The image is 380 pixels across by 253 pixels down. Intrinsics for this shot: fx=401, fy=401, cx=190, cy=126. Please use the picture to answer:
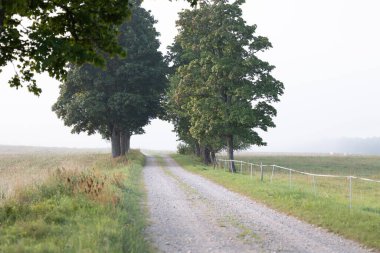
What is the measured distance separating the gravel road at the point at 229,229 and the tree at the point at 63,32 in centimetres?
524

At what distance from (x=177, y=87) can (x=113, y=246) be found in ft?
106

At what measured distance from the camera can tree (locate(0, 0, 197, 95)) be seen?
33.9ft

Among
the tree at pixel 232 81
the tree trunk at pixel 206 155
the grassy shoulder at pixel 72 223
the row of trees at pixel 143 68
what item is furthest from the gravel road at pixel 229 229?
the tree trunk at pixel 206 155

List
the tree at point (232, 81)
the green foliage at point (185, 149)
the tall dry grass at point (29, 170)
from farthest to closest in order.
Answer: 1. the green foliage at point (185, 149)
2. the tree at point (232, 81)
3. the tall dry grass at point (29, 170)

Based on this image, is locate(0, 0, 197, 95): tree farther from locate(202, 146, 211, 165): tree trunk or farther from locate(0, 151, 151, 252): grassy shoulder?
locate(202, 146, 211, 165): tree trunk

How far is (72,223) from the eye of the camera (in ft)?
34.4

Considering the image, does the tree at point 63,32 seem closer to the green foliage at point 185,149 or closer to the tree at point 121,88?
the tree at point 121,88

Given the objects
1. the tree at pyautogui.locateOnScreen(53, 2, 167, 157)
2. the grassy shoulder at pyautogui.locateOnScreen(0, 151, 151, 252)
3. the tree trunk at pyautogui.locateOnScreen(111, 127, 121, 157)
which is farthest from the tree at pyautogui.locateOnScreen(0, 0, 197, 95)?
the tree trunk at pyautogui.locateOnScreen(111, 127, 121, 157)

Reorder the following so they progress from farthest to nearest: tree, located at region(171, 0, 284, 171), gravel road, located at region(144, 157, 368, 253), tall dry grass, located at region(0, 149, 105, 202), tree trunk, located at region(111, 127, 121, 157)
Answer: tree trunk, located at region(111, 127, 121, 157), tree, located at region(171, 0, 284, 171), tall dry grass, located at region(0, 149, 105, 202), gravel road, located at region(144, 157, 368, 253)

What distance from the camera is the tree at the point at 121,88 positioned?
42062 mm

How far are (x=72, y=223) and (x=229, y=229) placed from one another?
14.4 feet

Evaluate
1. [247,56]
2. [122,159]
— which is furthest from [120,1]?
[122,159]

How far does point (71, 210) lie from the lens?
39.2 feet

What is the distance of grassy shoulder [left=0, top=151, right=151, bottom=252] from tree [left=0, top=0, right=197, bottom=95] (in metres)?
3.96
